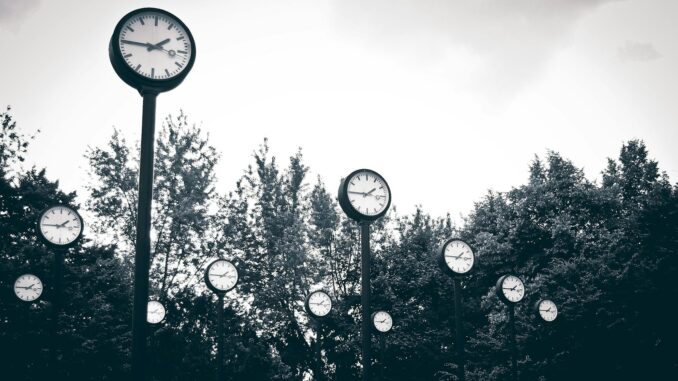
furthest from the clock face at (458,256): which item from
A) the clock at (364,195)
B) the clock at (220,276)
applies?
the clock at (220,276)

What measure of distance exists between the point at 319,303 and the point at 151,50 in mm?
12518

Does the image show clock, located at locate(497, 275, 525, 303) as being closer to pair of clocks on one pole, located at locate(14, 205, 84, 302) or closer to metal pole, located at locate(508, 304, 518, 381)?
metal pole, located at locate(508, 304, 518, 381)

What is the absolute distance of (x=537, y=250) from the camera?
23625mm

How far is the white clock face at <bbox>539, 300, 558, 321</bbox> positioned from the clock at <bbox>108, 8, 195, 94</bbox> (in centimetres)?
1521

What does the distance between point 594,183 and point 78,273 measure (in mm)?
25759

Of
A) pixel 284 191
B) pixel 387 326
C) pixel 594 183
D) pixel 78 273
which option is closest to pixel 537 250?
pixel 594 183

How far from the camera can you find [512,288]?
1369 cm

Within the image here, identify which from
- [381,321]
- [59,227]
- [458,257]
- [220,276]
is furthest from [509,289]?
[59,227]

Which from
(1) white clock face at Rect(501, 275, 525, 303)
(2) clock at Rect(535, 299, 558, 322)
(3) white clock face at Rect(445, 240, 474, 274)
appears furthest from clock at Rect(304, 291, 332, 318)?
(2) clock at Rect(535, 299, 558, 322)

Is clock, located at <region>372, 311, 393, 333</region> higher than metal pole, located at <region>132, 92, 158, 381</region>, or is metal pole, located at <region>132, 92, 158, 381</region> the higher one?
metal pole, located at <region>132, 92, 158, 381</region>

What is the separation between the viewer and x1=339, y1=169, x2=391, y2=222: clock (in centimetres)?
646

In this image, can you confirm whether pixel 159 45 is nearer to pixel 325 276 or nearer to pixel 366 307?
pixel 366 307

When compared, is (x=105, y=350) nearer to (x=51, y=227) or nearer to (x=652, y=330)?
(x=51, y=227)

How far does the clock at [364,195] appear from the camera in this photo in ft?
21.2
